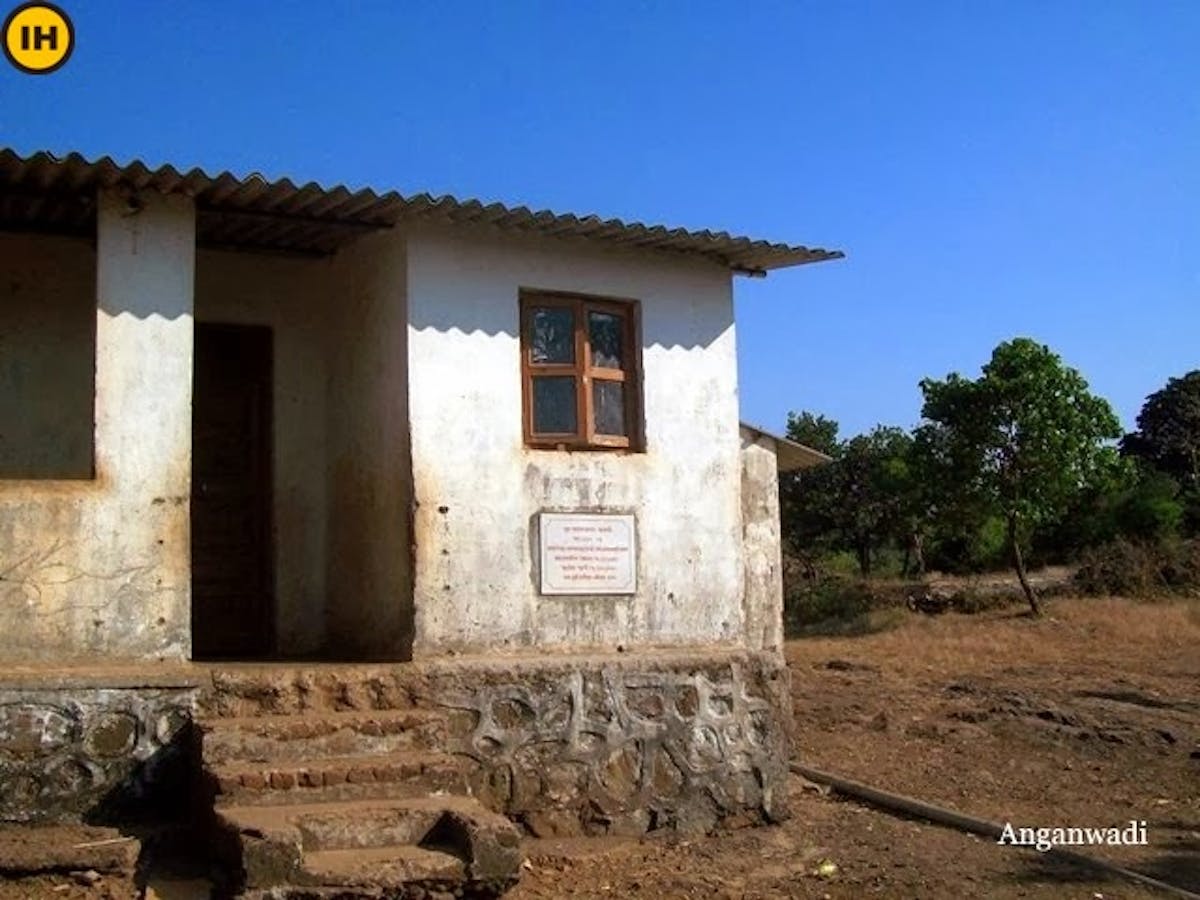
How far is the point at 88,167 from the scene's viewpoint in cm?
719

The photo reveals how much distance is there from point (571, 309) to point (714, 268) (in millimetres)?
1200

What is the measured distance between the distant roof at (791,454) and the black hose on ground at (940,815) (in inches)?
105

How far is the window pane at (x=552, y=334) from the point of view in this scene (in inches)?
350

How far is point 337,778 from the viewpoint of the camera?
685 cm

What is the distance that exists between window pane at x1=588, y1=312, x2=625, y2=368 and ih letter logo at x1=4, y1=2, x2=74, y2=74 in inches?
145

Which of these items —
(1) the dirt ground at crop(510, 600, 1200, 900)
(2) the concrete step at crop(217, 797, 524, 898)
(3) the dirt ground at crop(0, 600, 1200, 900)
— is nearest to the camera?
(2) the concrete step at crop(217, 797, 524, 898)

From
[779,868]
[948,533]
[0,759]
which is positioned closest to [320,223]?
[0,759]

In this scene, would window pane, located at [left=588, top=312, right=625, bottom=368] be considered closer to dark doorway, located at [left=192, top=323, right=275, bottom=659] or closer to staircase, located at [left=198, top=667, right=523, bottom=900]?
dark doorway, located at [left=192, top=323, right=275, bottom=659]

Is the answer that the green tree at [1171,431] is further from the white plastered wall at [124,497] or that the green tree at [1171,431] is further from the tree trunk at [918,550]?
the white plastered wall at [124,497]

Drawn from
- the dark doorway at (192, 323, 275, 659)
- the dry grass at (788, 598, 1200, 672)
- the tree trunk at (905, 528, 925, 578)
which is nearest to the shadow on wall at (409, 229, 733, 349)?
the dark doorway at (192, 323, 275, 659)

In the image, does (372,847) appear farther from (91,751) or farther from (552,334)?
(552,334)

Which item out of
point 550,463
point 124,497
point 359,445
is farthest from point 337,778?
point 359,445

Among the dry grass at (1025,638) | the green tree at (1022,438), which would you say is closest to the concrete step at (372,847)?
the dry grass at (1025,638)

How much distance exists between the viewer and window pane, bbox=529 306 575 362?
29.1ft
